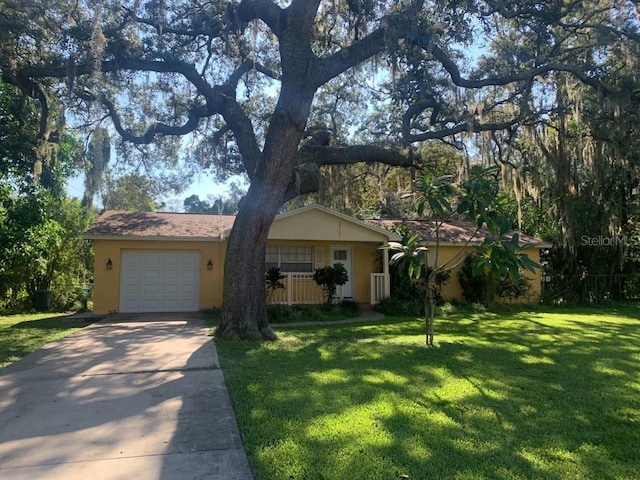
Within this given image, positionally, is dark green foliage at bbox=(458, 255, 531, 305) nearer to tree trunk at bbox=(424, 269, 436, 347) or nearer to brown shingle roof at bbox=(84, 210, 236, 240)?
tree trunk at bbox=(424, 269, 436, 347)

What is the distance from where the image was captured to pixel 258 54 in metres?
13.5

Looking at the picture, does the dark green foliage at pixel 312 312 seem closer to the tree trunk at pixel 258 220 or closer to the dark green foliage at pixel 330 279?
the dark green foliage at pixel 330 279

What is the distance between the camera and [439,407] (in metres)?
4.57

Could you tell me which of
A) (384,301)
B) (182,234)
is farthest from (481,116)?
(182,234)

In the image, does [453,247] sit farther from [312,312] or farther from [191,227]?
[191,227]

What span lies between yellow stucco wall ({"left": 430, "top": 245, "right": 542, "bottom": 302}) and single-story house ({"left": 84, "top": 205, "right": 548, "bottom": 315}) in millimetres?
2746

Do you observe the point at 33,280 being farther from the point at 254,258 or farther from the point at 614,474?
the point at 614,474

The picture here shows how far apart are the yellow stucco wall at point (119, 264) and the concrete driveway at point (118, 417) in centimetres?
588

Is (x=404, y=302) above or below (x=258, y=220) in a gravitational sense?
below

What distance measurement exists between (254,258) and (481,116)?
790 cm

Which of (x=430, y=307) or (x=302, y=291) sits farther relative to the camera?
(x=302, y=291)

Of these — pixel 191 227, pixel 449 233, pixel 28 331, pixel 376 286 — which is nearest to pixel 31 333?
pixel 28 331

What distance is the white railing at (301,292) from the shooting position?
14.3 meters

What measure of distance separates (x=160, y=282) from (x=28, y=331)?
14.3 ft
